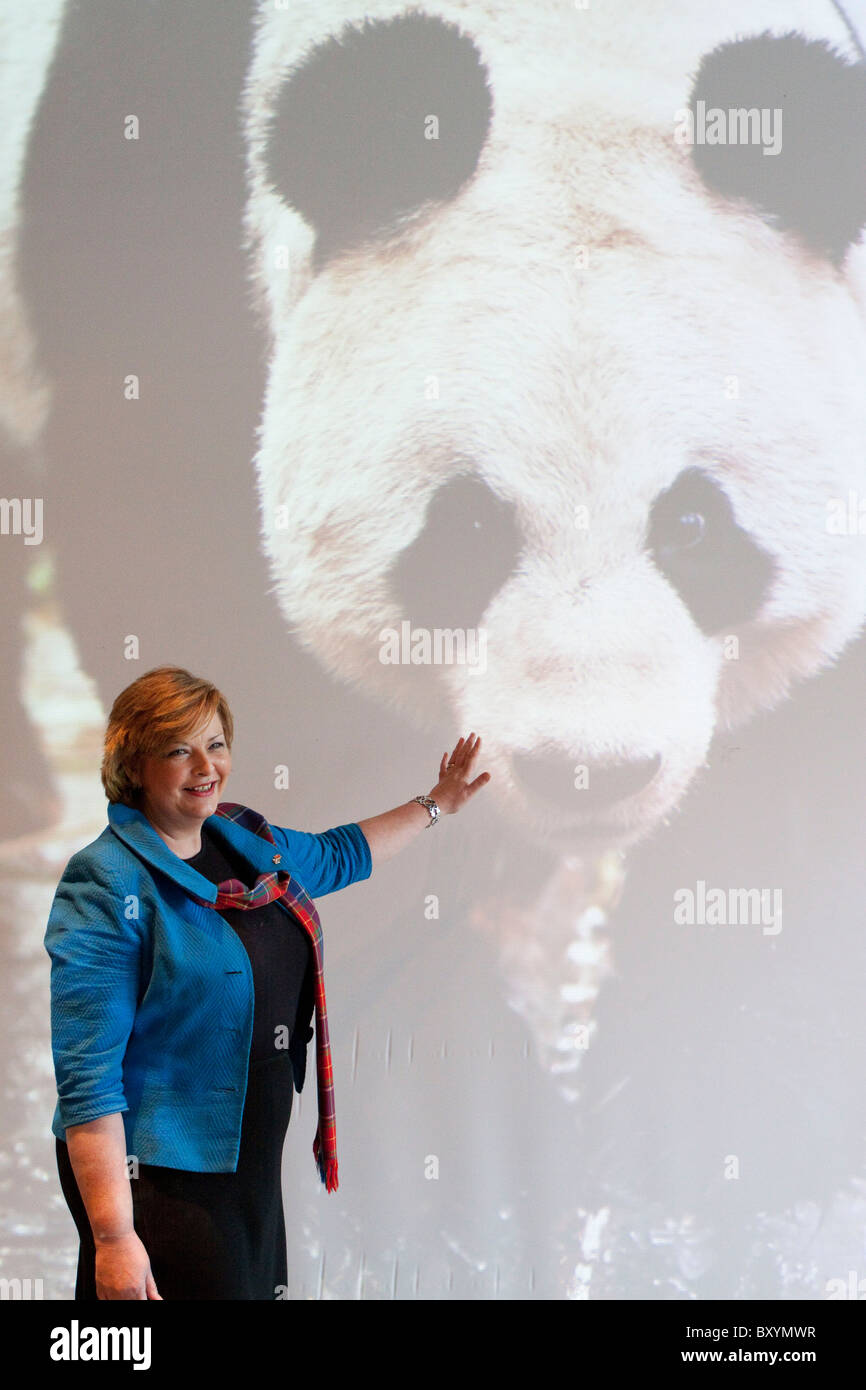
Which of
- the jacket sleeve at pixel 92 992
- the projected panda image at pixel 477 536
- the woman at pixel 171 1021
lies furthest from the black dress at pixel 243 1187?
the projected panda image at pixel 477 536

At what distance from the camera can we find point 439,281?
2221mm

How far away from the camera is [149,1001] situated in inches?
54.2

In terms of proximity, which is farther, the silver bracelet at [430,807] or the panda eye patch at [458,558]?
the panda eye patch at [458,558]

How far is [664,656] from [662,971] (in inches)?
22.8

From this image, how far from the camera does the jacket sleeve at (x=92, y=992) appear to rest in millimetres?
1317

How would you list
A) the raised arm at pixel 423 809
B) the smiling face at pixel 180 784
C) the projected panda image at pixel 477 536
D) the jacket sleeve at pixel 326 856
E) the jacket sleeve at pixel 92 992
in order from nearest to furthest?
the jacket sleeve at pixel 92 992, the smiling face at pixel 180 784, the jacket sleeve at pixel 326 856, the raised arm at pixel 423 809, the projected panda image at pixel 477 536

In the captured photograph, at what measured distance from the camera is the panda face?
2.21 metres

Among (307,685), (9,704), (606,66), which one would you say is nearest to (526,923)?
(307,685)

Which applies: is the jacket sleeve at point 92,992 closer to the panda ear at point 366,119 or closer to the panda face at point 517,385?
the panda face at point 517,385

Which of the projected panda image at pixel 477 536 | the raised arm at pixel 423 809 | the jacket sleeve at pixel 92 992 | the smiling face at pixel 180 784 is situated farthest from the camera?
the projected panda image at pixel 477 536

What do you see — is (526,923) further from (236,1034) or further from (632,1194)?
(236,1034)

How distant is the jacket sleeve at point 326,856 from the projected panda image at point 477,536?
0.43 meters

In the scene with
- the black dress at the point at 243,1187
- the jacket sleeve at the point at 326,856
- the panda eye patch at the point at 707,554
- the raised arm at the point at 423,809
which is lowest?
the black dress at the point at 243,1187

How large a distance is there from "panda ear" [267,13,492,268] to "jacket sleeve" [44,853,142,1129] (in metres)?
1.34
